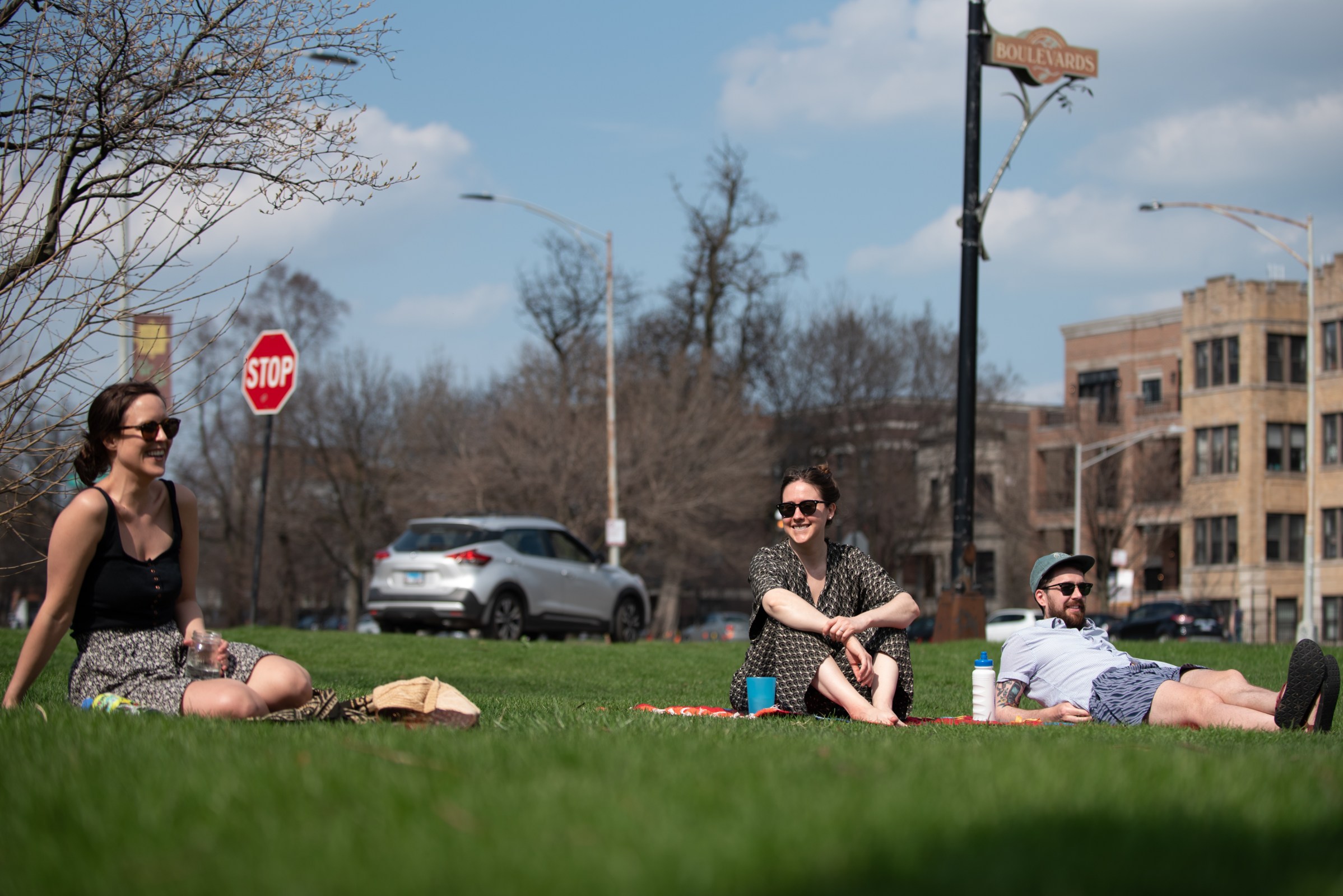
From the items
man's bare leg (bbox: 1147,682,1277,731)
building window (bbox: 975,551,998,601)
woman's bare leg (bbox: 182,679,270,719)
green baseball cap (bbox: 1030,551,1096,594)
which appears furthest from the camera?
building window (bbox: 975,551,998,601)

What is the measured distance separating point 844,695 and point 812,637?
38cm

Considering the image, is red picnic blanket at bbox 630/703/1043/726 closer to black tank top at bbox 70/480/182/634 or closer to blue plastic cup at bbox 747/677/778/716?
blue plastic cup at bbox 747/677/778/716

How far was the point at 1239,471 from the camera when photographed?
173 ft

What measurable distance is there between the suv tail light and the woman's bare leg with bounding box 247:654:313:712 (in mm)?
13304

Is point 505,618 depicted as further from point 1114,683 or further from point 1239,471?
point 1239,471

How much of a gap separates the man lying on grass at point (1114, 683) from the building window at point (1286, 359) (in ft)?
163

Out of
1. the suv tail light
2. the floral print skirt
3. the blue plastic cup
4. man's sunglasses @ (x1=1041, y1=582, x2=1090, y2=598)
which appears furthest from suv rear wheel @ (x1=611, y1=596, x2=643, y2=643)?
the floral print skirt

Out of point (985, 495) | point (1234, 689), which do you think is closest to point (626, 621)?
point (1234, 689)

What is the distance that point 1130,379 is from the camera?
2530 inches

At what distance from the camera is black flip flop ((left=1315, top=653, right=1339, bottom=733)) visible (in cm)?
629

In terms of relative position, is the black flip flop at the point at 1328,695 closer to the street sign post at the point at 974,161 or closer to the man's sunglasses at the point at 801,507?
the man's sunglasses at the point at 801,507

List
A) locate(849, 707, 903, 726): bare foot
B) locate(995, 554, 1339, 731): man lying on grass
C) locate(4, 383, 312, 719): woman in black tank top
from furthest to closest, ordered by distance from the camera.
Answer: locate(849, 707, 903, 726): bare foot → locate(995, 554, 1339, 731): man lying on grass → locate(4, 383, 312, 719): woman in black tank top

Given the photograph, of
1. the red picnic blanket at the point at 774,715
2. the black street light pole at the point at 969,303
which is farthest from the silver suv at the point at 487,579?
the red picnic blanket at the point at 774,715

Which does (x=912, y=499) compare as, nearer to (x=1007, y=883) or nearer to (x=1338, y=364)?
(x=1338, y=364)
